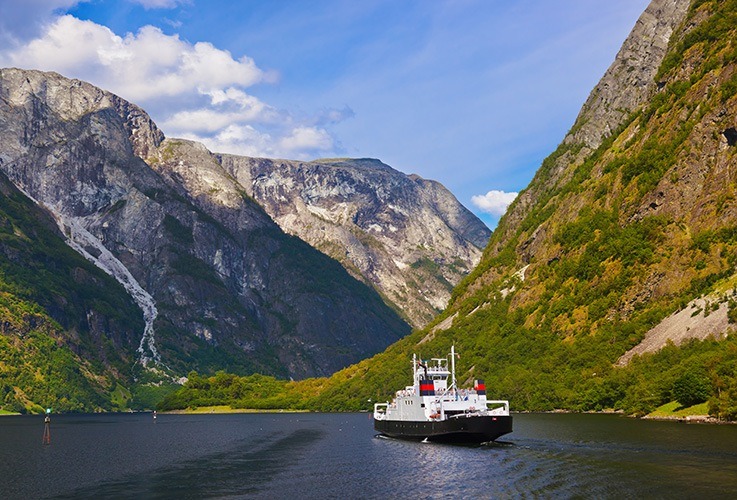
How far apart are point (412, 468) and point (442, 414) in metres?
36.9

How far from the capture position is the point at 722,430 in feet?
454

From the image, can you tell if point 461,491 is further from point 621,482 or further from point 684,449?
point 684,449

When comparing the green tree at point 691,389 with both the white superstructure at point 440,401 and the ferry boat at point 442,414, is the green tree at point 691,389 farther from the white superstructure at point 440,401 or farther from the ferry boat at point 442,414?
the white superstructure at point 440,401

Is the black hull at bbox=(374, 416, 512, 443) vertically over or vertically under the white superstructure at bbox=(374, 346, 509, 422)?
under

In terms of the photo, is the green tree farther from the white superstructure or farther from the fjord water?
the white superstructure

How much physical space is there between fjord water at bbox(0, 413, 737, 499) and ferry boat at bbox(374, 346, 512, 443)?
347 centimetres

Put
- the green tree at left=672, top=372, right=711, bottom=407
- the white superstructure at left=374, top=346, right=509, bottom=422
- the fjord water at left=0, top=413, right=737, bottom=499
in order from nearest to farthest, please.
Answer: the fjord water at left=0, top=413, right=737, bottom=499 → the white superstructure at left=374, top=346, right=509, bottom=422 → the green tree at left=672, top=372, right=711, bottom=407

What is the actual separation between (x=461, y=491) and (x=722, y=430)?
67524 millimetres

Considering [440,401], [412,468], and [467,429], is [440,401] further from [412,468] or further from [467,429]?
[412,468]

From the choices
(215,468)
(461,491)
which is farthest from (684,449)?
(215,468)

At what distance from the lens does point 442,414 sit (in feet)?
504

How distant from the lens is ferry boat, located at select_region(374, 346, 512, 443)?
5719 inches

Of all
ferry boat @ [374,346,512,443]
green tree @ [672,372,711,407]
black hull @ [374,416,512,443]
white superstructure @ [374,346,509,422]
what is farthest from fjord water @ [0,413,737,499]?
green tree @ [672,372,711,407]

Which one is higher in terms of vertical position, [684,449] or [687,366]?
[687,366]
